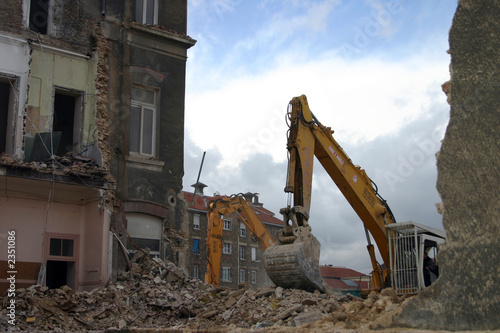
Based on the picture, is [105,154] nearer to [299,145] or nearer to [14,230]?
[14,230]

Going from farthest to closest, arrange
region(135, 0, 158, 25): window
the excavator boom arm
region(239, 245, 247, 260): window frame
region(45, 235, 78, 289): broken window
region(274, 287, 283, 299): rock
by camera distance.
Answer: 1. region(239, 245, 247, 260): window frame
2. region(135, 0, 158, 25): window
3. region(45, 235, 78, 289): broken window
4. the excavator boom arm
5. region(274, 287, 283, 299): rock

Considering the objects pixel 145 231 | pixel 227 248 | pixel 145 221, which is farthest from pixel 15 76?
pixel 227 248

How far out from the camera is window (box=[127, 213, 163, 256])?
1638 centimetres

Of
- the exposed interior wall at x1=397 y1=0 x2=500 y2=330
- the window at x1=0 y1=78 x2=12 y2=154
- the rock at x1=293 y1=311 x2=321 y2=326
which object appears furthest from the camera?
the window at x1=0 y1=78 x2=12 y2=154

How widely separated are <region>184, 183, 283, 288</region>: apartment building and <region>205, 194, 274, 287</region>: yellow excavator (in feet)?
109

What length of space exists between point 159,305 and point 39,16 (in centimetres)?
878

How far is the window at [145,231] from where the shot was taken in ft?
53.7

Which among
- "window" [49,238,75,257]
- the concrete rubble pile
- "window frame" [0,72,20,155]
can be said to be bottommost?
the concrete rubble pile

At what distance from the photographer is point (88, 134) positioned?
53.0 feet

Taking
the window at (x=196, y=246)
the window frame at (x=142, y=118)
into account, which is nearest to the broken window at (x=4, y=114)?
the window frame at (x=142, y=118)

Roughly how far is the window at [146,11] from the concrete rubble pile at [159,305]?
7.54 metres

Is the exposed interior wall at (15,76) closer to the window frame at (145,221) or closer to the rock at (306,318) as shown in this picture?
the window frame at (145,221)

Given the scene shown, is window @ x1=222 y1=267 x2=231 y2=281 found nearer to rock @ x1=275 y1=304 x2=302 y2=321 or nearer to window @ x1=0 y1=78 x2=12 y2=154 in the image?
window @ x1=0 y1=78 x2=12 y2=154

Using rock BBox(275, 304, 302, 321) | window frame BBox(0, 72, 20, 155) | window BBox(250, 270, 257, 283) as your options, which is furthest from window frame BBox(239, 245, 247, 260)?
rock BBox(275, 304, 302, 321)
